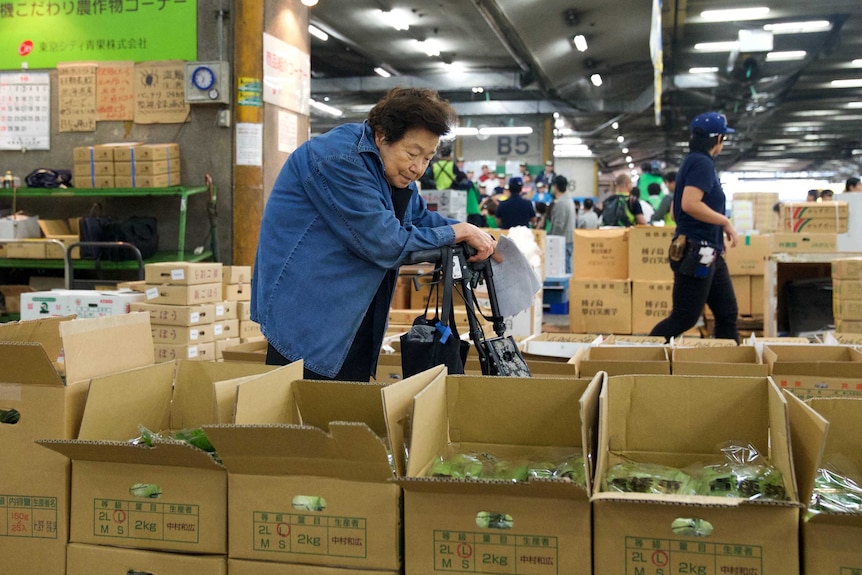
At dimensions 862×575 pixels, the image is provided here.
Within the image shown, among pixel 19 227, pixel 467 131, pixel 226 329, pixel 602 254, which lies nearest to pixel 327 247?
pixel 226 329

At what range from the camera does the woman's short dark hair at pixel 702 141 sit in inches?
180

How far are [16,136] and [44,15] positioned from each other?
1.05 meters

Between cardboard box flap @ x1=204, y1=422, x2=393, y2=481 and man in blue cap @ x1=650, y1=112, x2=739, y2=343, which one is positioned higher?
man in blue cap @ x1=650, y1=112, x2=739, y2=343

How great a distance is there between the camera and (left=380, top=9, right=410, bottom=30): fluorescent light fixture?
12.2 meters

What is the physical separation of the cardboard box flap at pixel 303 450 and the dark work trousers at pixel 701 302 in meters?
3.44

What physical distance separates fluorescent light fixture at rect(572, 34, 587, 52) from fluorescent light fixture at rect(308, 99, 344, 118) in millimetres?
6458

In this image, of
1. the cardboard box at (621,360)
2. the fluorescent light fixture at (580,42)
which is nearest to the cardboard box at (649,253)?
the cardboard box at (621,360)

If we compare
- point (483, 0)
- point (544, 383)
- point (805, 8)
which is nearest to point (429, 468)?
point (544, 383)

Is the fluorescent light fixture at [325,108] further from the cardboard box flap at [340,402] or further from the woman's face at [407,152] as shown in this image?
the cardboard box flap at [340,402]

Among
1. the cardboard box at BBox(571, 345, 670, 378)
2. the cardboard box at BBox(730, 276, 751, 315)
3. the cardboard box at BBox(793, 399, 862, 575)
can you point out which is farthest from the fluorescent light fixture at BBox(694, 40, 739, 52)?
the cardboard box at BBox(793, 399, 862, 575)

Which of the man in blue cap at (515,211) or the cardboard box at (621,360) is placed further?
the man in blue cap at (515,211)

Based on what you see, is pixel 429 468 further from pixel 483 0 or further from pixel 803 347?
pixel 483 0

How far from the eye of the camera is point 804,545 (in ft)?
4.21

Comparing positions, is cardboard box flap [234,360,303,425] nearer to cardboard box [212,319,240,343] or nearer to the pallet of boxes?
the pallet of boxes
